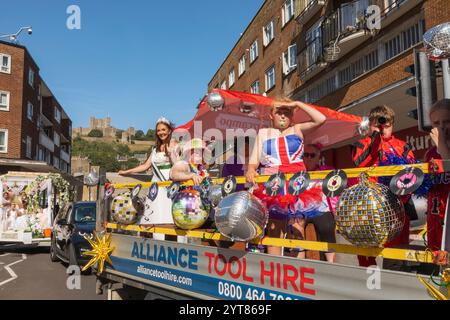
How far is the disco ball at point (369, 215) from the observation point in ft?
7.38

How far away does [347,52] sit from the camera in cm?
1631

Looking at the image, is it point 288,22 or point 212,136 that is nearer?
point 212,136

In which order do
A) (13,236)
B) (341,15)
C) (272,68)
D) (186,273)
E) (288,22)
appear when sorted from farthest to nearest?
(272,68) < (288,22) < (341,15) < (13,236) < (186,273)

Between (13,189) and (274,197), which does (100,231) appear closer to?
(274,197)

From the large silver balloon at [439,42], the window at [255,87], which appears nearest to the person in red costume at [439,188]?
the large silver balloon at [439,42]

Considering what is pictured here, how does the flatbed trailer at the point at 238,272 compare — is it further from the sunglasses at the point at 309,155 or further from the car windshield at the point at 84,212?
the car windshield at the point at 84,212

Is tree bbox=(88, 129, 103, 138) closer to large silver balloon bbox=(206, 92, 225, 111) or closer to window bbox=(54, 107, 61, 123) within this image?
window bbox=(54, 107, 61, 123)

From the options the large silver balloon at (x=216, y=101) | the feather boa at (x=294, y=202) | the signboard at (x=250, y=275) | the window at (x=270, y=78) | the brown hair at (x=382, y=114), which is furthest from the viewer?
the window at (x=270, y=78)

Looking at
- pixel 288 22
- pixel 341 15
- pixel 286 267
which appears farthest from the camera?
pixel 288 22

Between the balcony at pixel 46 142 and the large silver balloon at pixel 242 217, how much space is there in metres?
41.3

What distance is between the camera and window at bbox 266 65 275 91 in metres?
25.1

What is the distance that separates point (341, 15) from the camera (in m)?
16.2
